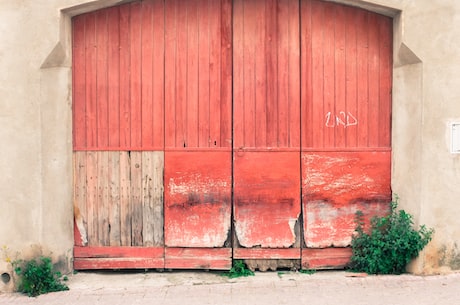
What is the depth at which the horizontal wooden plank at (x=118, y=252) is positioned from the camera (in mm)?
6641

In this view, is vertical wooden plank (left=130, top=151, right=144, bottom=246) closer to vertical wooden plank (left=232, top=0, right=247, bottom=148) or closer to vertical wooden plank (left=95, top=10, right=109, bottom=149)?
vertical wooden plank (left=95, top=10, right=109, bottom=149)

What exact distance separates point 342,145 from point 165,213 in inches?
85.2

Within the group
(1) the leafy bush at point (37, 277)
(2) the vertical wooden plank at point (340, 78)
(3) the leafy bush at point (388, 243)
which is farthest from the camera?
(2) the vertical wooden plank at point (340, 78)

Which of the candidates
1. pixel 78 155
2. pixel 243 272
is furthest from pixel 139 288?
pixel 78 155

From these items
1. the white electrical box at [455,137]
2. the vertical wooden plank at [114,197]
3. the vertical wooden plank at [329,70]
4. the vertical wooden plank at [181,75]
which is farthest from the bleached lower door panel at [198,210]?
the white electrical box at [455,137]

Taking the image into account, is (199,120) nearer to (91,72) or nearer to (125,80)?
(125,80)

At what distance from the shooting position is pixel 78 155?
21.7 ft

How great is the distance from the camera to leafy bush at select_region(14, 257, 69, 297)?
6.12 meters

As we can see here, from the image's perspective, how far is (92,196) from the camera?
6633 mm

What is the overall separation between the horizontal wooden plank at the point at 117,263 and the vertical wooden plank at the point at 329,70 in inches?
93.8

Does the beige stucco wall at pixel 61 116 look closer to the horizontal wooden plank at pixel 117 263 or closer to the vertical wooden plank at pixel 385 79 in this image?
the vertical wooden plank at pixel 385 79

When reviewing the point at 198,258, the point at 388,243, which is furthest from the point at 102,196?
the point at 388,243

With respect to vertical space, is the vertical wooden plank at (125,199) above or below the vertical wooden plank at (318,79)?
below

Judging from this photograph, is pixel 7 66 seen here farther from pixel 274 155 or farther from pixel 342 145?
pixel 342 145
